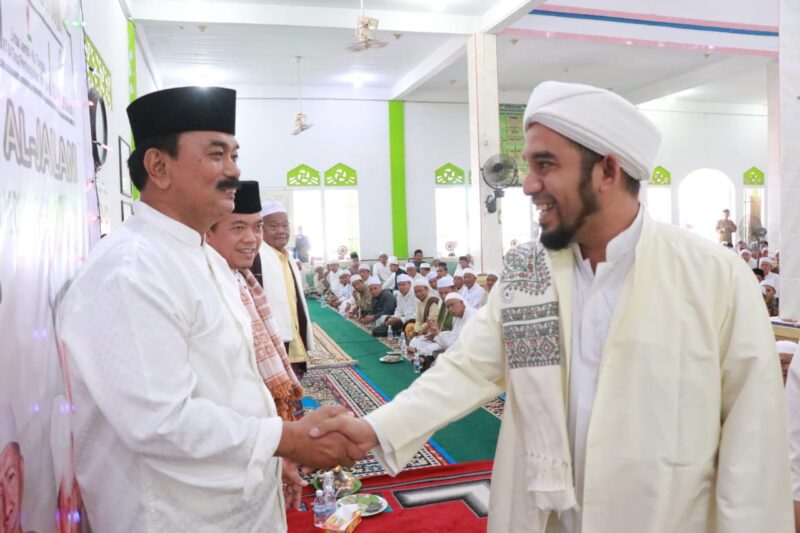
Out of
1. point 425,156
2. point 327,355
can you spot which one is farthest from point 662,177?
point 327,355

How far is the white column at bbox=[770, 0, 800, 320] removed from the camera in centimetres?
368

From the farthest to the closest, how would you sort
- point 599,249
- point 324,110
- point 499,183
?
1. point 324,110
2. point 499,183
3. point 599,249

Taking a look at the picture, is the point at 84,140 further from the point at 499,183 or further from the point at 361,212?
the point at 361,212

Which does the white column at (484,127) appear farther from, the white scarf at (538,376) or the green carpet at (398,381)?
the white scarf at (538,376)

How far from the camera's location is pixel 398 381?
17.3ft

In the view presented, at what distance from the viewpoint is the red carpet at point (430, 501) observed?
257 cm

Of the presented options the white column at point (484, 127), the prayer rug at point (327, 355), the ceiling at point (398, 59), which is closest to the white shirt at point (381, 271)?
the ceiling at point (398, 59)

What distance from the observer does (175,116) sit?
1.39 meters

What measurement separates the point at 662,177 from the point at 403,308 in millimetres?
9731

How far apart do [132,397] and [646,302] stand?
3.25 feet

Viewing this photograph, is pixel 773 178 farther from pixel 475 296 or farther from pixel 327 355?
pixel 327 355

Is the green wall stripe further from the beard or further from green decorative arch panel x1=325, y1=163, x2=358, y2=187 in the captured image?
the beard

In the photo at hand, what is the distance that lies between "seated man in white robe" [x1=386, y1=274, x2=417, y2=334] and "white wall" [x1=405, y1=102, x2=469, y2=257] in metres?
4.79

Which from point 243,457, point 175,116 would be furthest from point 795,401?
point 175,116
